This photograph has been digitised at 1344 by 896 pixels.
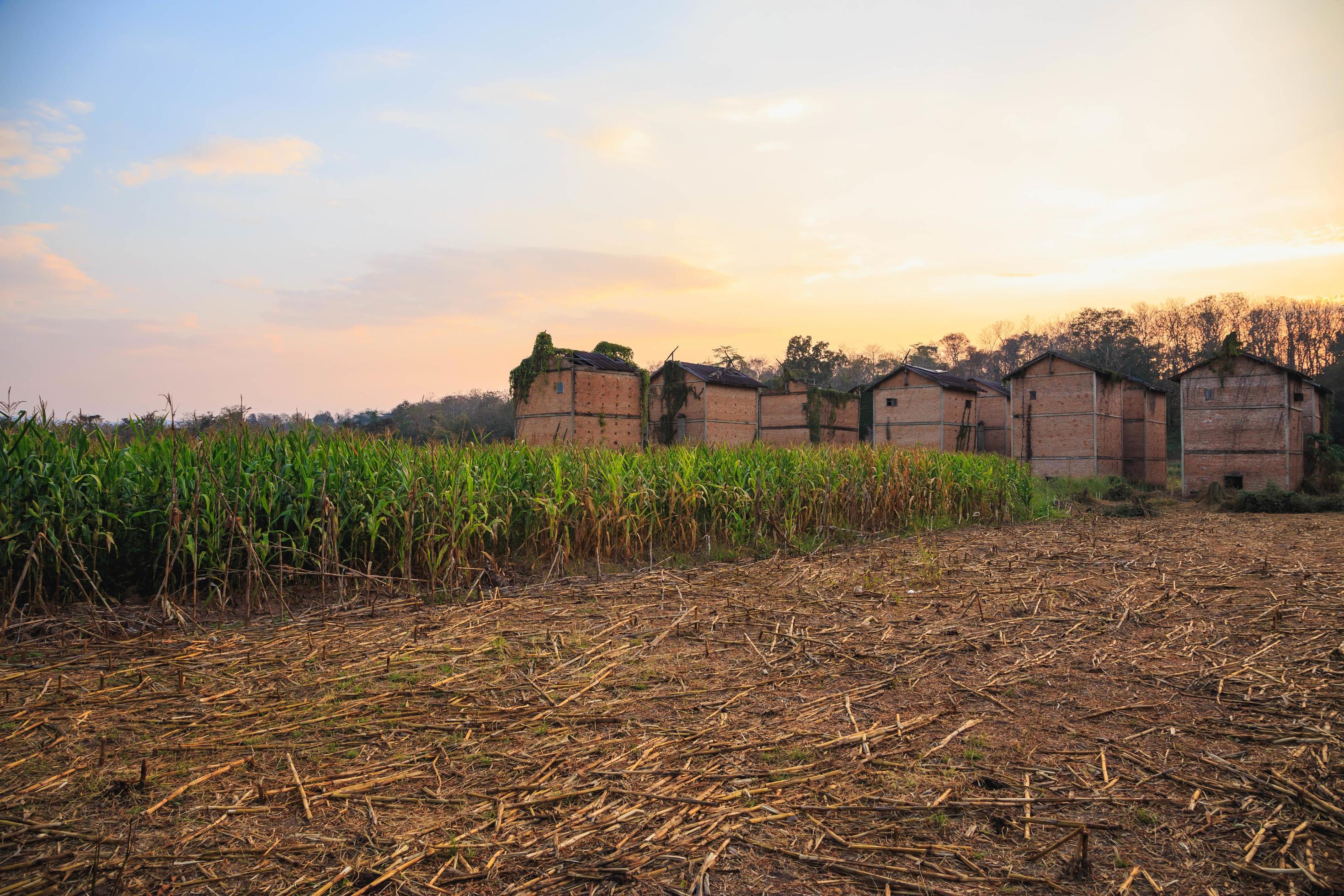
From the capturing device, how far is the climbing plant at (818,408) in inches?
1250

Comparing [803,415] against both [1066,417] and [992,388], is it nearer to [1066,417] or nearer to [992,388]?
[1066,417]

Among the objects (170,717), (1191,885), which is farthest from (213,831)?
(1191,885)

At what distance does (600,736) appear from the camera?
13.0 ft

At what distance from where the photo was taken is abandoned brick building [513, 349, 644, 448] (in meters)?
24.6

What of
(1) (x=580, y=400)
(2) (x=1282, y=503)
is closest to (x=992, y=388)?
(2) (x=1282, y=503)

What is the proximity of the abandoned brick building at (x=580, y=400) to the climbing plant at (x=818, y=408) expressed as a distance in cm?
861

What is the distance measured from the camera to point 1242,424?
22953 mm

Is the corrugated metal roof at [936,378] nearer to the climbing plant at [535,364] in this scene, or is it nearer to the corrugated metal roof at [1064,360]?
the corrugated metal roof at [1064,360]

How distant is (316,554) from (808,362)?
5231 centimetres

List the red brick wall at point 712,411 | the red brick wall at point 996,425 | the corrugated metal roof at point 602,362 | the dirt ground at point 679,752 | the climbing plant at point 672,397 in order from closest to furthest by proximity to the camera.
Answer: the dirt ground at point 679,752 → the corrugated metal roof at point 602,362 → the red brick wall at point 712,411 → the climbing plant at point 672,397 → the red brick wall at point 996,425

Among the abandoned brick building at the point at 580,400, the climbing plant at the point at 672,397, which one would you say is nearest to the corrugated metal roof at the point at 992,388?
the climbing plant at the point at 672,397

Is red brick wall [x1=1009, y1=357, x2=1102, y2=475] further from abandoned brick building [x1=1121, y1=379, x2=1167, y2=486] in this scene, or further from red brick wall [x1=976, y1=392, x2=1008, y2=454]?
red brick wall [x1=976, y1=392, x2=1008, y2=454]

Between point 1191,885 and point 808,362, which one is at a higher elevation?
point 808,362

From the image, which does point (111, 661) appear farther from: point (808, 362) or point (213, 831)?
point (808, 362)
